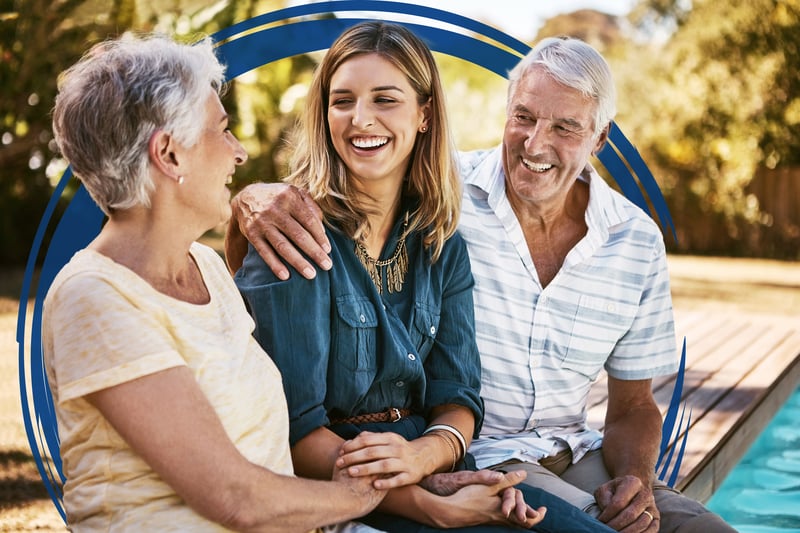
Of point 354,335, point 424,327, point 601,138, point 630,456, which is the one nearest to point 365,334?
point 354,335

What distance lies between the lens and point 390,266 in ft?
8.49

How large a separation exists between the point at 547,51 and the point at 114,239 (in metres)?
1.59

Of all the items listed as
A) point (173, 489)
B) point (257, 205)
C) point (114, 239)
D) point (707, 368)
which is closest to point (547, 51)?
point (257, 205)

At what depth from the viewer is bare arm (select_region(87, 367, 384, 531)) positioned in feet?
5.65

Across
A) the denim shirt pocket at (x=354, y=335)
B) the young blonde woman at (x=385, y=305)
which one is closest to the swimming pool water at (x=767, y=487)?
→ the young blonde woman at (x=385, y=305)

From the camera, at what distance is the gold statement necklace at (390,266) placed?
2539 millimetres

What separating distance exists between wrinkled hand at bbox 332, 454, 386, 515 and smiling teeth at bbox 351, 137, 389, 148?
836 millimetres

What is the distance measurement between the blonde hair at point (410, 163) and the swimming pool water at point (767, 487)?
113 inches

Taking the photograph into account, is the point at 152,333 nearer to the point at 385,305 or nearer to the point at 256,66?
the point at 385,305

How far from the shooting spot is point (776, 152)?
51.1 ft

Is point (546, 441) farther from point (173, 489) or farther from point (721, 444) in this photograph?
point (721, 444)

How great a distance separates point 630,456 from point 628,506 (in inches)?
11.2

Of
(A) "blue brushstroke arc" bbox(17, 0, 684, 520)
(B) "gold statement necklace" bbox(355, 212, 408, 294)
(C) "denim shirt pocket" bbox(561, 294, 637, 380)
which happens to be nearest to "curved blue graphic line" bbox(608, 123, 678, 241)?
(A) "blue brushstroke arc" bbox(17, 0, 684, 520)

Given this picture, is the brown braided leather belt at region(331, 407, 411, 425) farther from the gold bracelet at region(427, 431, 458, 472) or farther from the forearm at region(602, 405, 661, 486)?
the forearm at region(602, 405, 661, 486)
